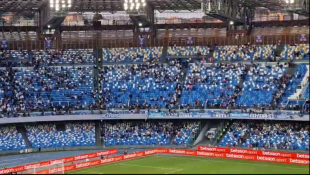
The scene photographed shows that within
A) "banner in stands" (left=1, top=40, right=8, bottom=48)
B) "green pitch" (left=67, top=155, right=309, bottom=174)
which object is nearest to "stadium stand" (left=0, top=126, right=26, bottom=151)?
"banner in stands" (left=1, top=40, right=8, bottom=48)

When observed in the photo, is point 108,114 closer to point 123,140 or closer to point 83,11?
point 123,140

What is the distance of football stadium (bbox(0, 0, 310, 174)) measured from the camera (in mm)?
67312

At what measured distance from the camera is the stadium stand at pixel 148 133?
7550cm

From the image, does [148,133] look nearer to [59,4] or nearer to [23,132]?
[23,132]

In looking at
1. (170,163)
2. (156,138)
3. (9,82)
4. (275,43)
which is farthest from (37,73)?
(275,43)

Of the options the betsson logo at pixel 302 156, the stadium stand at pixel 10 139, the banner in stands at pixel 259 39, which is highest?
the banner in stands at pixel 259 39

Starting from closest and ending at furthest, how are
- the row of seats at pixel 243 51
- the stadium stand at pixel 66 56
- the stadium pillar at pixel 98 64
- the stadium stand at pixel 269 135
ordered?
the stadium stand at pixel 269 135 → the row of seats at pixel 243 51 → the stadium pillar at pixel 98 64 → the stadium stand at pixel 66 56

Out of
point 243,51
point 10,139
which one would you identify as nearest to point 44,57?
point 10,139

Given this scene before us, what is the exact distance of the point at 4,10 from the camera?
3091 inches

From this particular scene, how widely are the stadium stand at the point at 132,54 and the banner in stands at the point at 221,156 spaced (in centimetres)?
2100

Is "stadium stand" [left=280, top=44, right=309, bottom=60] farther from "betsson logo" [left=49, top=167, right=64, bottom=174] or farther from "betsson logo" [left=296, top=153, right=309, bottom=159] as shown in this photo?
"betsson logo" [left=49, top=167, right=64, bottom=174]

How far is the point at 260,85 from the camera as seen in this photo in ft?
247

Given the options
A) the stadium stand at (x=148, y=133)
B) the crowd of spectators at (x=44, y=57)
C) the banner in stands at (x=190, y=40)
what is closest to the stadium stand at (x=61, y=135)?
the stadium stand at (x=148, y=133)

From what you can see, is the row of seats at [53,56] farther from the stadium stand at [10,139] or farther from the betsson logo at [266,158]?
the betsson logo at [266,158]
